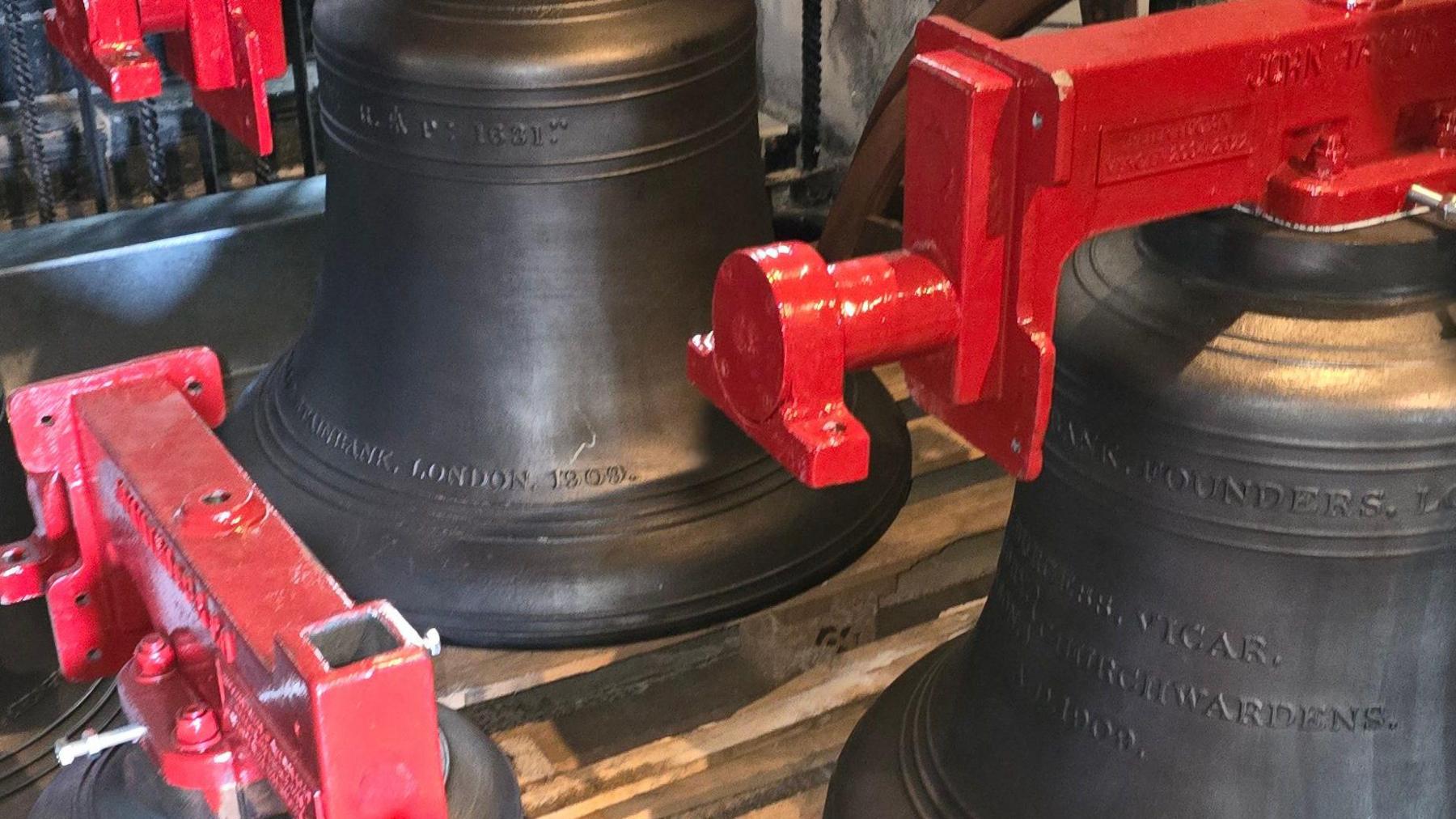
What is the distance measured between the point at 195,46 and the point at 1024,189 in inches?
30.4

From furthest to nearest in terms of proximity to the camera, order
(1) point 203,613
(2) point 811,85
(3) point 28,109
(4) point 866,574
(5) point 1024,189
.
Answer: (2) point 811,85, (3) point 28,109, (4) point 866,574, (1) point 203,613, (5) point 1024,189

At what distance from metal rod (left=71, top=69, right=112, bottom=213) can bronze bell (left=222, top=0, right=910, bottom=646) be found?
0.70 metres

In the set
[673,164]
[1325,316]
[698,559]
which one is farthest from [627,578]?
[1325,316]

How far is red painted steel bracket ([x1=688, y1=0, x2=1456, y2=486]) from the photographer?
93 centimetres

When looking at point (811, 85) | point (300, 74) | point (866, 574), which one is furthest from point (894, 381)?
point (300, 74)

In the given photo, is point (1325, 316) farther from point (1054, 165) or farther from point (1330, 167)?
point (1054, 165)

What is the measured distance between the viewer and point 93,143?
2256mm

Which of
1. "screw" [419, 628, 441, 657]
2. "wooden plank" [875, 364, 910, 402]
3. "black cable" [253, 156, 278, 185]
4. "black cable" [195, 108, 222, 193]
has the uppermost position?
"screw" [419, 628, 441, 657]

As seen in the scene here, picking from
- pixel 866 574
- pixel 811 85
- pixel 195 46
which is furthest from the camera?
pixel 811 85

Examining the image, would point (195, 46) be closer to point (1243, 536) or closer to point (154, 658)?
point (154, 658)

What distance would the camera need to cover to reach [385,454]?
163 cm

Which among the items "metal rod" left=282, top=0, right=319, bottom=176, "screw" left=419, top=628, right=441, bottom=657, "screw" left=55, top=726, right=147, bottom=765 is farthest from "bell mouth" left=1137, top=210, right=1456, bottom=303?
"metal rod" left=282, top=0, right=319, bottom=176

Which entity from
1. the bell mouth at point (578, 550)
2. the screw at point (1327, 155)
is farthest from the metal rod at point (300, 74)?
the screw at point (1327, 155)

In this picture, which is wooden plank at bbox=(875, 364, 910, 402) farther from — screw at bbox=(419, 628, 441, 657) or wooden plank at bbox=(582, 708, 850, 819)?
screw at bbox=(419, 628, 441, 657)
